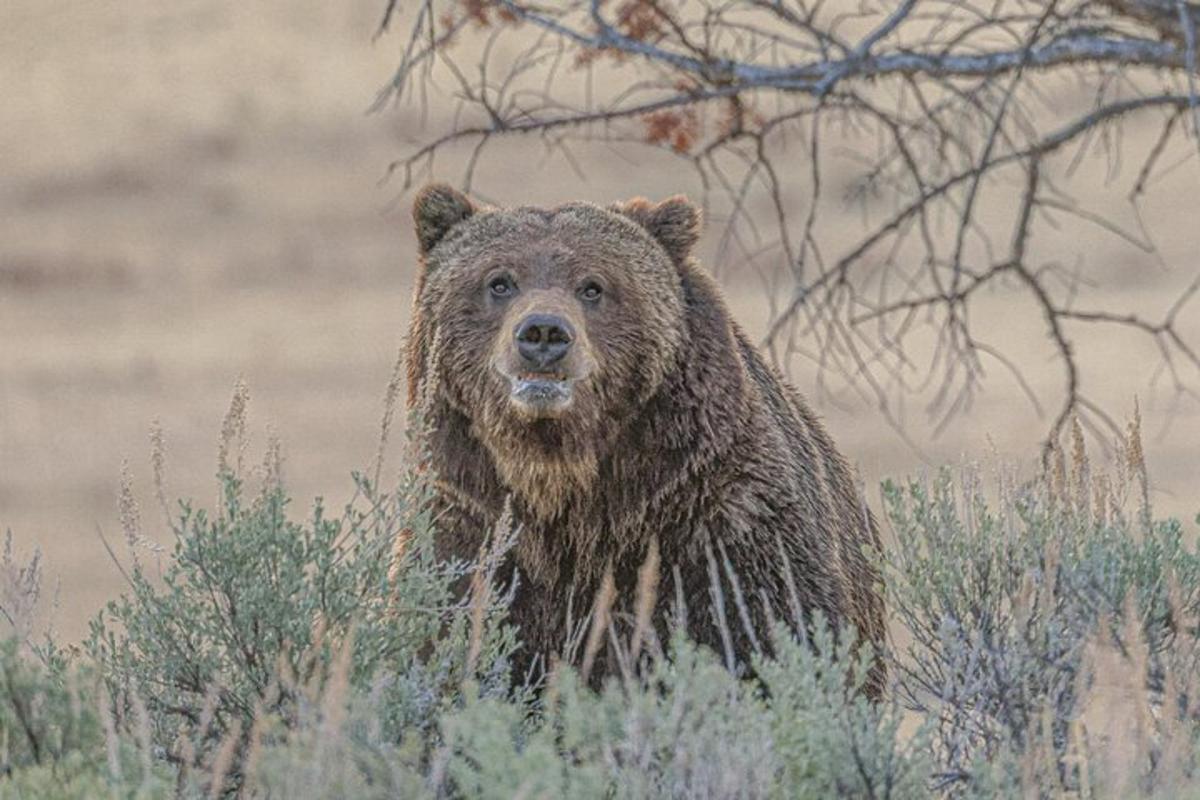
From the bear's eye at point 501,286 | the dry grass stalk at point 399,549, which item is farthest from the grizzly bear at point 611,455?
the dry grass stalk at point 399,549

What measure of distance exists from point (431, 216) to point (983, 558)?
226 centimetres

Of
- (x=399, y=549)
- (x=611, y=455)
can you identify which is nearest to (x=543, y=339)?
(x=611, y=455)

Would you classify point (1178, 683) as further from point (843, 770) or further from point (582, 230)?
point (582, 230)

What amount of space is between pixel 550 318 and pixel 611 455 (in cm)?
65

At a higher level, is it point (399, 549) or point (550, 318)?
point (550, 318)

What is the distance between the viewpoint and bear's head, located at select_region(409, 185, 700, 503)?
6.54 m

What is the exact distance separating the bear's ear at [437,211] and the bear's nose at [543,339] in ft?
3.39

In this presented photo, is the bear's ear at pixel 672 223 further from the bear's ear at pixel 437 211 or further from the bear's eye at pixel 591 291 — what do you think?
the bear's ear at pixel 437 211

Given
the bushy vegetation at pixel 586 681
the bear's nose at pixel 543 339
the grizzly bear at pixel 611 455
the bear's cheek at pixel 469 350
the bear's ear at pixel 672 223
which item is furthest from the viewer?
the bear's ear at pixel 672 223

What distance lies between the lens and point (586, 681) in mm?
6199

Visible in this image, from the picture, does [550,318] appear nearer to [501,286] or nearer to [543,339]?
[543,339]

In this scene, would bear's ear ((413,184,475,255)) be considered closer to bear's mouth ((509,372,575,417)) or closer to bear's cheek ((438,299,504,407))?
bear's cheek ((438,299,504,407))

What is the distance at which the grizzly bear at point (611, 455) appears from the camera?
22.2ft

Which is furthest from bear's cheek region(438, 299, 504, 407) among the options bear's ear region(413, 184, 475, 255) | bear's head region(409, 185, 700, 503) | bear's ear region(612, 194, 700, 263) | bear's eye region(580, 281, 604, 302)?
bear's ear region(612, 194, 700, 263)
